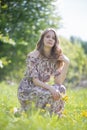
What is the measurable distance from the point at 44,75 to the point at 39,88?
0.48 meters

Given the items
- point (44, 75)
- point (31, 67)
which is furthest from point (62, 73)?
point (31, 67)

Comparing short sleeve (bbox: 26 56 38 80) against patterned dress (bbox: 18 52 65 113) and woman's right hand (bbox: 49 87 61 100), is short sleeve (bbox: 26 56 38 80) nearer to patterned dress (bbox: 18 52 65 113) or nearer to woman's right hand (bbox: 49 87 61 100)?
patterned dress (bbox: 18 52 65 113)

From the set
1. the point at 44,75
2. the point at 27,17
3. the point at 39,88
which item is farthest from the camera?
the point at 27,17

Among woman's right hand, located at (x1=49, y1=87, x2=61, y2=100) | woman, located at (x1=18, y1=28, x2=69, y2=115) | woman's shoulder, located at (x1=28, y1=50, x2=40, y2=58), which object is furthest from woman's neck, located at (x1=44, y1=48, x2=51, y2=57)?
woman's right hand, located at (x1=49, y1=87, x2=61, y2=100)

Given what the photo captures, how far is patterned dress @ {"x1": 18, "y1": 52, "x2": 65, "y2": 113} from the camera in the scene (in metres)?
6.38

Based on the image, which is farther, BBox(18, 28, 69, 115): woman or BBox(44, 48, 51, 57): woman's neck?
BBox(44, 48, 51, 57): woman's neck

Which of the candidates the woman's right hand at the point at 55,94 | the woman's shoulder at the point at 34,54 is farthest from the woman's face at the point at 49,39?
the woman's right hand at the point at 55,94

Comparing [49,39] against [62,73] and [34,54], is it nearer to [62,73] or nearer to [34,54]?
[34,54]

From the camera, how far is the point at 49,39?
22.4 ft

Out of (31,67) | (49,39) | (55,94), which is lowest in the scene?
(55,94)

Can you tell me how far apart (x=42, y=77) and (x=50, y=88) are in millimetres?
610

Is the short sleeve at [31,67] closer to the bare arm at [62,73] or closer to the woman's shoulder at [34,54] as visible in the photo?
the woman's shoulder at [34,54]

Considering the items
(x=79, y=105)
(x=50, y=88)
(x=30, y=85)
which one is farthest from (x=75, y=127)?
(x=79, y=105)

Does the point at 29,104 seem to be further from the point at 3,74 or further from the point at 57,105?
the point at 3,74
